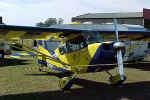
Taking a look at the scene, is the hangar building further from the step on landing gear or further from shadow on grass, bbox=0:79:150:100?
the step on landing gear

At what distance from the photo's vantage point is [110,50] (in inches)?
235

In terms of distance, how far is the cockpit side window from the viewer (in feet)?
22.5

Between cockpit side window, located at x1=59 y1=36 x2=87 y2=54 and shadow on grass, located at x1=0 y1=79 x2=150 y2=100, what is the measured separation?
57.9 inches

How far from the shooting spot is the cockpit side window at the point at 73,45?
22.5ft

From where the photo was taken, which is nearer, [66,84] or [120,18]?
[66,84]

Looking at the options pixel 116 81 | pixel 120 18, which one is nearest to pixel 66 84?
pixel 116 81

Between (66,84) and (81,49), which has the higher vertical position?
(81,49)

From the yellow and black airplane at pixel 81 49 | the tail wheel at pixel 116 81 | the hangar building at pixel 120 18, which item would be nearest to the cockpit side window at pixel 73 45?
the yellow and black airplane at pixel 81 49

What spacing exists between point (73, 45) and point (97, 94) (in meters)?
2.09

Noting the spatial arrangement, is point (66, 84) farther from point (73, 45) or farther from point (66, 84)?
point (73, 45)

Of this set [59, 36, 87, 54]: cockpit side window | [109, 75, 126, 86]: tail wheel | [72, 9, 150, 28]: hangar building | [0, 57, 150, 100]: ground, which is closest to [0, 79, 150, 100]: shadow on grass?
[0, 57, 150, 100]: ground

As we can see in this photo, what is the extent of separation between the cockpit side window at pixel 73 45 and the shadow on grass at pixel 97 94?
147 cm

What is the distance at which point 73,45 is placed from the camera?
23.8 feet

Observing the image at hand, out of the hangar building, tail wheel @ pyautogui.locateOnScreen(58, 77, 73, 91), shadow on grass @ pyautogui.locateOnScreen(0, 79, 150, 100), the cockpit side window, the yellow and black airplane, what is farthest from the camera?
the hangar building
